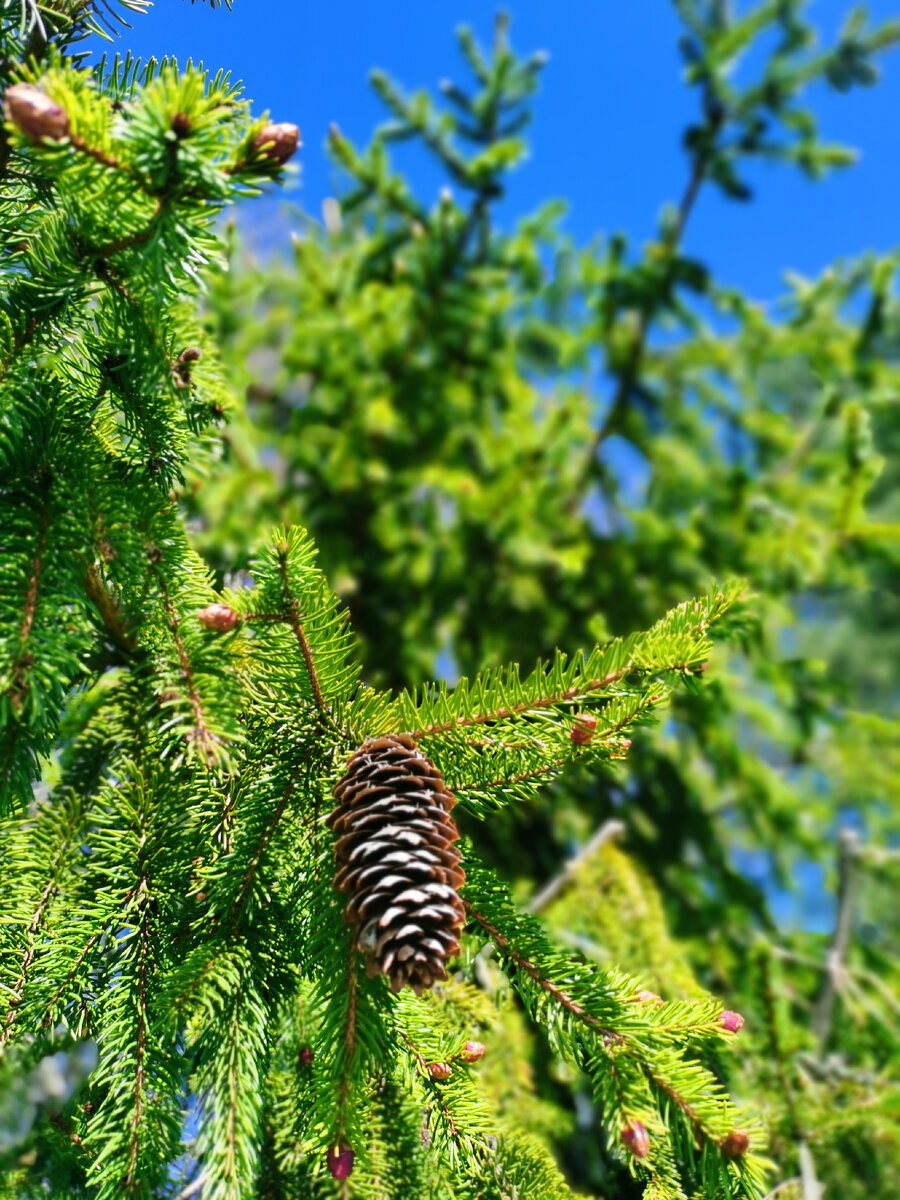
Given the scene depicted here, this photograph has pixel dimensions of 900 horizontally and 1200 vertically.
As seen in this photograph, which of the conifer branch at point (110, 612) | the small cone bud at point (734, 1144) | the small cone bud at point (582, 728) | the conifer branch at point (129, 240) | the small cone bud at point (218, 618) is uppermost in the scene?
the conifer branch at point (129, 240)

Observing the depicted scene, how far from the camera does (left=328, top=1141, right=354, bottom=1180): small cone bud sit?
57cm

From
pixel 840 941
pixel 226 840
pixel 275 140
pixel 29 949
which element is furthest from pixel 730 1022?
pixel 840 941

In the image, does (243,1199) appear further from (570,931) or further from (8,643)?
(570,931)

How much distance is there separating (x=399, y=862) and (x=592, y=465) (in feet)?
7.29

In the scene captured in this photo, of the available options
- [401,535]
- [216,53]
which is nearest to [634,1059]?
[216,53]

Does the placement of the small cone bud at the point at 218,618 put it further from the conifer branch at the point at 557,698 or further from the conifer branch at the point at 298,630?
the conifer branch at the point at 557,698

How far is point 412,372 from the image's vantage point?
8.29 ft

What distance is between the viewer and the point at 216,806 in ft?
2.52

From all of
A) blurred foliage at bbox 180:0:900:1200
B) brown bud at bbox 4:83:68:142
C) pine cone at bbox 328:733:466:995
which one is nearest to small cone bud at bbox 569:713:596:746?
pine cone at bbox 328:733:466:995

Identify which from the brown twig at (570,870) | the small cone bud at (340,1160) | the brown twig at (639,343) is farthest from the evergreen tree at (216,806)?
the brown twig at (639,343)

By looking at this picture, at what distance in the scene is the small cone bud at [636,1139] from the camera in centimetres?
58

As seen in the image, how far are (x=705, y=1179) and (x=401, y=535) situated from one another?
1889 millimetres

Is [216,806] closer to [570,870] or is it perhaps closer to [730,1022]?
[730,1022]

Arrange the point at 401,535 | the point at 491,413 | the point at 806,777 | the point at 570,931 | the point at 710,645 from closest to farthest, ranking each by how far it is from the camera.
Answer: the point at 710,645 < the point at 570,931 < the point at 401,535 < the point at 491,413 < the point at 806,777
